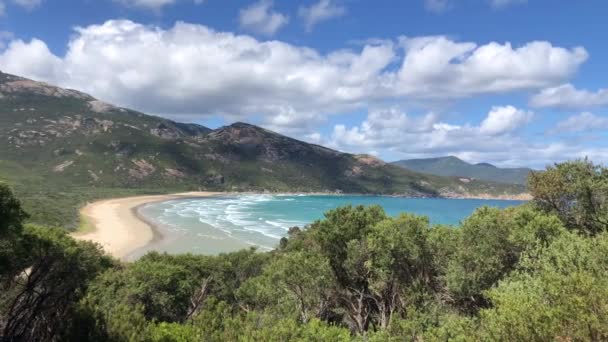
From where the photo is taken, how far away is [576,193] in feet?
95.7

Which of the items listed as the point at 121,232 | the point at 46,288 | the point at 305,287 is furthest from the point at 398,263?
the point at 121,232

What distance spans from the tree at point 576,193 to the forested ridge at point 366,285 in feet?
0.31

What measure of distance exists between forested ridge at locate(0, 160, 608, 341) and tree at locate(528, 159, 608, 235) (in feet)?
0.31

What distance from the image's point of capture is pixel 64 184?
198m

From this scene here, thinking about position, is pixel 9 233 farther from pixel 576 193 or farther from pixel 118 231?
pixel 118 231

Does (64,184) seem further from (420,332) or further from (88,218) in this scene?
(420,332)

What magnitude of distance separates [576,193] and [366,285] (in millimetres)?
18572

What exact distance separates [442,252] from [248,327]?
12.1 meters

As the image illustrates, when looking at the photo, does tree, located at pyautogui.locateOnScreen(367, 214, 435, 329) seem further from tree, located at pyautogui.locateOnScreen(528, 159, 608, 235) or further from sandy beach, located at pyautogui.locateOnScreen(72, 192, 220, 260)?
sandy beach, located at pyautogui.locateOnScreen(72, 192, 220, 260)

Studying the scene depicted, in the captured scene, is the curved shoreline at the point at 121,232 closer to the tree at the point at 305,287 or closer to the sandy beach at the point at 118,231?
the sandy beach at the point at 118,231

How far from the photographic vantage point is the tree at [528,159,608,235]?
2823cm

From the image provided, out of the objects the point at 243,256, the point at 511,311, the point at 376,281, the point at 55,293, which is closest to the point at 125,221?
the point at 243,256

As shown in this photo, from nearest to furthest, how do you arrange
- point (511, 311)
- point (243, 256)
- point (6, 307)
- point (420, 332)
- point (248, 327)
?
1. point (511, 311)
2. point (248, 327)
3. point (420, 332)
4. point (6, 307)
5. point (243, 256)

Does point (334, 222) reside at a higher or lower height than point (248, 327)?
higher
